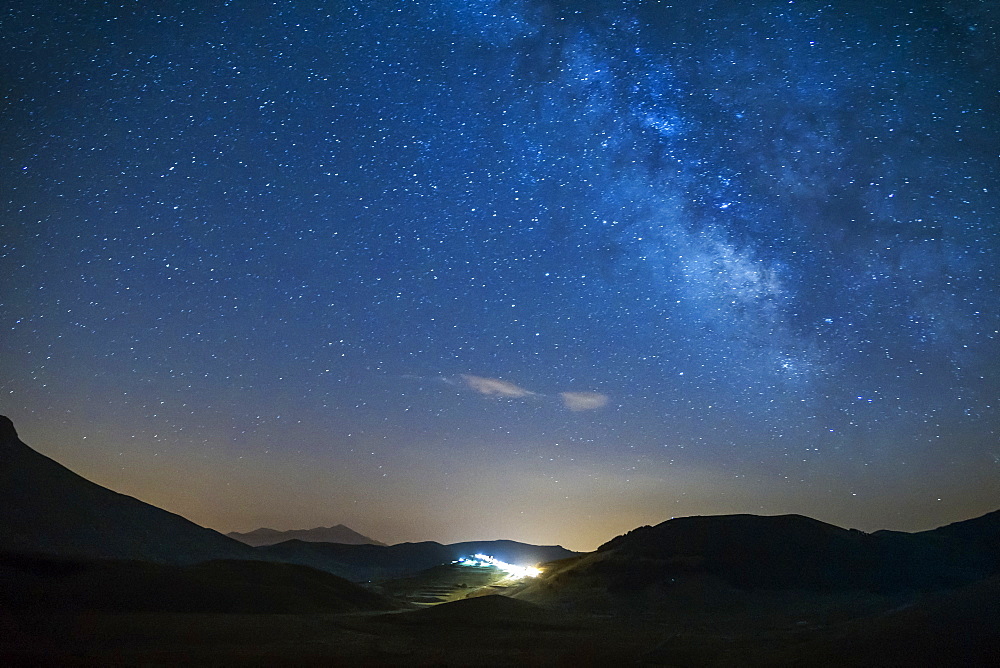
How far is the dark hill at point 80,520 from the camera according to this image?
5966cm

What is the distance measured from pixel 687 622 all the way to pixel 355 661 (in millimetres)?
16874

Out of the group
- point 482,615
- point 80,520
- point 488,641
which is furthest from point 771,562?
point 80,520

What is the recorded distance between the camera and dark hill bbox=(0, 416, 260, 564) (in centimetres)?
5966

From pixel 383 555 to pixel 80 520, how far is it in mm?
67904

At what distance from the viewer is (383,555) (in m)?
126

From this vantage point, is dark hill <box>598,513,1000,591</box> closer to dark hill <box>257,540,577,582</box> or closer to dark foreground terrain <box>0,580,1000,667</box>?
dark foreground terrain <box>0,580,1000,667</box>

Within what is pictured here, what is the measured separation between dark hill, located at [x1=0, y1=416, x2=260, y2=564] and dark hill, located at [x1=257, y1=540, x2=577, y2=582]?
1441 cm

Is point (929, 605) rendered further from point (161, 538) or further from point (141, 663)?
point (161, 538)

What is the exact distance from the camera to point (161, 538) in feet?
243

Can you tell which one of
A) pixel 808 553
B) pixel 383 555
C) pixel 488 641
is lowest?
pixel 383 555

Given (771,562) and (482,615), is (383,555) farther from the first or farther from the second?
(482,615)

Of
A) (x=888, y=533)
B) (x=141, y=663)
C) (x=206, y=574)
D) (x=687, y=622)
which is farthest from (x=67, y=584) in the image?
(x=888, y=533)

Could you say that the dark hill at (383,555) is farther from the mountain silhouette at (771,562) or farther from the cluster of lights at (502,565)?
the mountain silhouette at (771,562)

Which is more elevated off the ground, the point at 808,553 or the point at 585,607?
the point at 808,553
